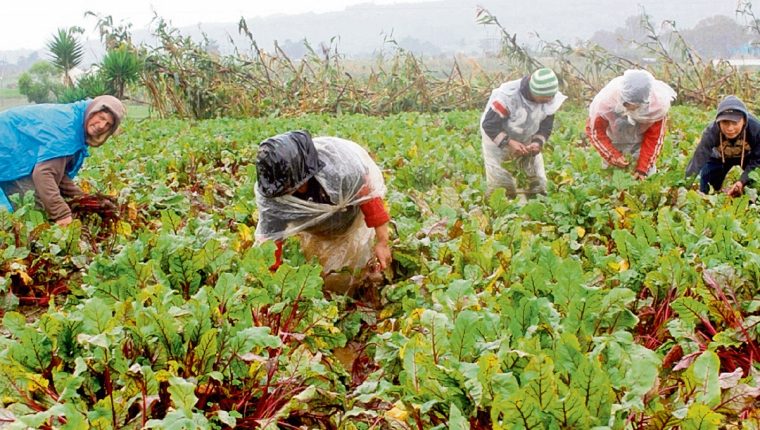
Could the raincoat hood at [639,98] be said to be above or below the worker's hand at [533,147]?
above

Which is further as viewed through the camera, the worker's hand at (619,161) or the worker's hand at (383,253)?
the worker's hand at (619,161)

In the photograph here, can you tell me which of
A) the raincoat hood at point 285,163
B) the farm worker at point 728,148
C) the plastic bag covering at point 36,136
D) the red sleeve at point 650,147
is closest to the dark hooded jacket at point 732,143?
the farm worker at point 728,148

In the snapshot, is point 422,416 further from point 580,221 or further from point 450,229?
point 580,221

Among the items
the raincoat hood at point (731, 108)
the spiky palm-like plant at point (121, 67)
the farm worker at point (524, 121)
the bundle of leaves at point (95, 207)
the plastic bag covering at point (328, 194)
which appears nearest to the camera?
the plastic bag covering at point (328, 194)

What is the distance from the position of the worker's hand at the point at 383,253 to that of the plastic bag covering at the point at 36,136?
7.27 feet

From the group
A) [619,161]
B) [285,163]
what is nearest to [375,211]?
[285,163]

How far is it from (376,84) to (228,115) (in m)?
3.44

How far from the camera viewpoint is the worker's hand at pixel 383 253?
3.94 m

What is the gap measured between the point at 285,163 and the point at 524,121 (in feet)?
10.3

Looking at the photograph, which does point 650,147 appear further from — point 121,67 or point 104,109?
point 121,67

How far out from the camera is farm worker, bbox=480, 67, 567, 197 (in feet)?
19.4

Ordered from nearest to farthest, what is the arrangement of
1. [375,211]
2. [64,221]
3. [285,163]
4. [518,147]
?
1. [285,163]
2. [375,211]
3. [64,221]
4. [518,147]

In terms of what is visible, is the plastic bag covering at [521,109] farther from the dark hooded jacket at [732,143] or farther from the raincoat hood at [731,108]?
the raincoat hood at [731,108]

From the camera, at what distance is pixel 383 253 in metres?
3.94
